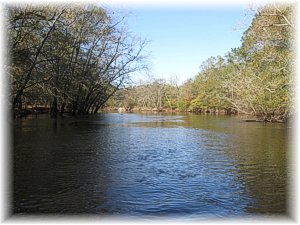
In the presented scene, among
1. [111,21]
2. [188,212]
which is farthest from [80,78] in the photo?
[188,212]

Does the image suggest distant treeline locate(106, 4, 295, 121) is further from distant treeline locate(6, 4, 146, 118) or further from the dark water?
the dark water

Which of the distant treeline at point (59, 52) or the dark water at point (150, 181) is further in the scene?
the distant treeline at point (59, 52)

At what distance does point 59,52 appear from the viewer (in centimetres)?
2714

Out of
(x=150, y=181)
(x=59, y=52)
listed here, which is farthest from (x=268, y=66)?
(x=150, y=181)

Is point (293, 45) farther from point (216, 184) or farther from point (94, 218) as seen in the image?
point (94, 218)

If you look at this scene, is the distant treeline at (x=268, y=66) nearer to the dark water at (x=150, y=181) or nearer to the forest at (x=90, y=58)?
the forest at (x=90, y=58)

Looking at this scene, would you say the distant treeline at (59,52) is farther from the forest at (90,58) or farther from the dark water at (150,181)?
the dark water at (150,181)

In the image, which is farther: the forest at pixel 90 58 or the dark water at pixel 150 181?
the forest at pixel 90 58

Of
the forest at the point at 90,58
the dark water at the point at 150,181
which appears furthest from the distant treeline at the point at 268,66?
the dark water at the point at 150,181

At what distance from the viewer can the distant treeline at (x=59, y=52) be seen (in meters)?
20.9

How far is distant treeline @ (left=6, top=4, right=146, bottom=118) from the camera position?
2088 cm

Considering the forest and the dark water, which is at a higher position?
the forest

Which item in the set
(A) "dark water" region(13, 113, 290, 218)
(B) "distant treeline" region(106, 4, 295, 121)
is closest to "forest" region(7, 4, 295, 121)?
(B) "distant treeline" region(106, 4, 295, 121)

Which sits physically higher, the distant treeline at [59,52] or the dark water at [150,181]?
the distant treeline at [59,52]
